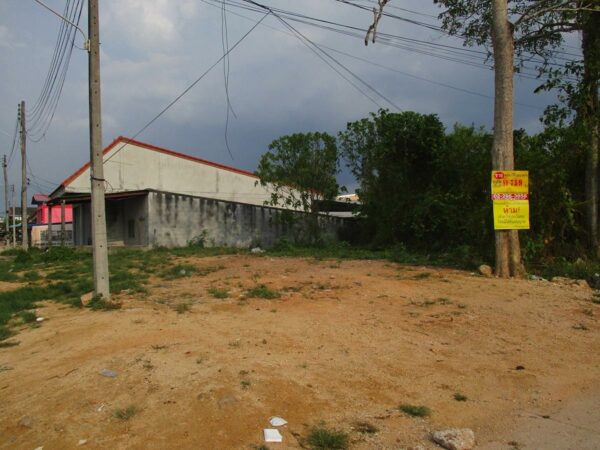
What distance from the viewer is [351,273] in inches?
474

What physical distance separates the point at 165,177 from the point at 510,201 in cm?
2538

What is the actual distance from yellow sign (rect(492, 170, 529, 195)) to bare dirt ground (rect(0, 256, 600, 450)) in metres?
3.08

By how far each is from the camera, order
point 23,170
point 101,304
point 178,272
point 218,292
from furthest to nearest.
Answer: point 23,170 → point 178,272 → point 218,292 → point 101,304

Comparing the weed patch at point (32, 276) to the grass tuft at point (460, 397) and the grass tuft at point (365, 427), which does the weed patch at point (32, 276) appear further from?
the grass tuft at point (460, 397)

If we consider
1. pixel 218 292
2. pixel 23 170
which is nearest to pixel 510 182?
pixel 218 292

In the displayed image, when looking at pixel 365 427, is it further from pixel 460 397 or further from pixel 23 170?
pixel 23 170

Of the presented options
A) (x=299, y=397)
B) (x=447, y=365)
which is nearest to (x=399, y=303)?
(x=447, y=365)

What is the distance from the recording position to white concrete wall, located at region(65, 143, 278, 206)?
3052cm

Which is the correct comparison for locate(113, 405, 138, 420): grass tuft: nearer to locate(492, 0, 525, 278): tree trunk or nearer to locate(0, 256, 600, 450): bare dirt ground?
locate(0, 256, 600, 450): bare dirt ground

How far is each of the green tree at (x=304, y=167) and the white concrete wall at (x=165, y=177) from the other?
4.17 m

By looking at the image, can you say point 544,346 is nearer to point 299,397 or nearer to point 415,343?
point 415,343

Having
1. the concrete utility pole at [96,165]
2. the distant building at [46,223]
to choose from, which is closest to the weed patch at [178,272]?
the concrete utility pole at [96,165]

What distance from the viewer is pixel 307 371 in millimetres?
5309

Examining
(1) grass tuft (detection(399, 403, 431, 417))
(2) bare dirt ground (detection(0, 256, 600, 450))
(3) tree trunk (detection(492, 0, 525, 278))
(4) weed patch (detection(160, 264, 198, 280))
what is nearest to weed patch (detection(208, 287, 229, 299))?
(2) bare dirt ground (detection(0, 256, 600, 450))
